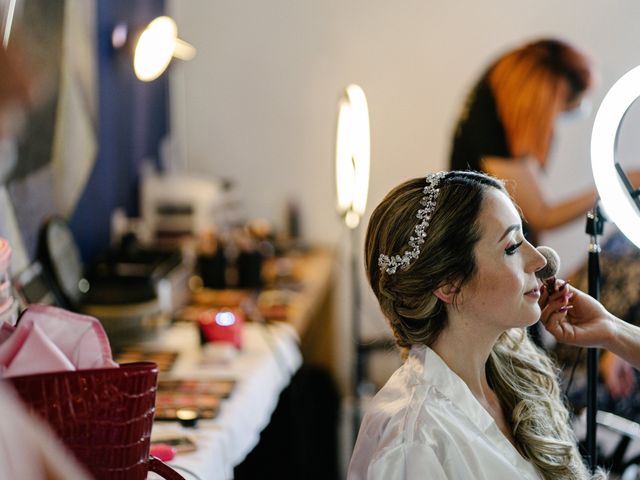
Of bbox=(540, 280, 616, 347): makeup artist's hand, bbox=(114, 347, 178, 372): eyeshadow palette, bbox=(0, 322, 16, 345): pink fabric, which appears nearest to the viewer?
bbox=(0, 322, 16, 345): pink fabric

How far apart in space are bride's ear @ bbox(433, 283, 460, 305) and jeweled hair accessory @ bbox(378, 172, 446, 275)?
3.6 inches

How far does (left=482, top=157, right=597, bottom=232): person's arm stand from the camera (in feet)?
14.2

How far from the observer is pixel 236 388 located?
2549mm

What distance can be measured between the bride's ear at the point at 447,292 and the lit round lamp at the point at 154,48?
162 centimetres

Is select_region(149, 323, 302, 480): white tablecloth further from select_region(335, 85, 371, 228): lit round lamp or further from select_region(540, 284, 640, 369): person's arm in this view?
select_region(540, 284, 640, 369): person's arm

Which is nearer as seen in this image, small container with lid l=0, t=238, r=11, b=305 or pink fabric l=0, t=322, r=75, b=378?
pink fabric l=0, t=322, r=75, b=378

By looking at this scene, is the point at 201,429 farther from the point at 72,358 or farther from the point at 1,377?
the point at 1,377

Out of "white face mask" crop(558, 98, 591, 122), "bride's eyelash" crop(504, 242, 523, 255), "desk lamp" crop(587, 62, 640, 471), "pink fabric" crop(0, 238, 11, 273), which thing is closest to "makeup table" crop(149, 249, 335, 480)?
"pink fabric" crop(0, 238, 11, 273)

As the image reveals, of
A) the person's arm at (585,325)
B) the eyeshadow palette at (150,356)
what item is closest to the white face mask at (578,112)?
the eyeshadow palette at (150,356)

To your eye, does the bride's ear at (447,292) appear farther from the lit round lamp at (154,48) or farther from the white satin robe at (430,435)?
the lit round lamp at (154,48)

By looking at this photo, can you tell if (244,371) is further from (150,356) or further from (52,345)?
(52,345)

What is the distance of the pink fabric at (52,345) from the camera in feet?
4.59

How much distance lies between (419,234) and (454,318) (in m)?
0.20

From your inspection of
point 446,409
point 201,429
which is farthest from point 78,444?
point 201,429
